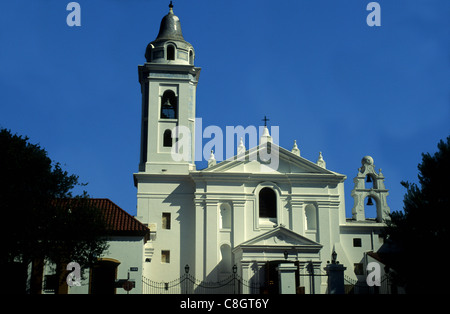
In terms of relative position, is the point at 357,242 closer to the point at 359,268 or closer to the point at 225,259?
the point at 359,268

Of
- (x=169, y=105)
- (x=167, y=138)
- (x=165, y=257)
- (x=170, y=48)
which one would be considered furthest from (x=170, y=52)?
(x=165, y=257)

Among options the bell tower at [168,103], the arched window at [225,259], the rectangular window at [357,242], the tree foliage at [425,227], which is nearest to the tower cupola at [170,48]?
the bell tower at [168,103]

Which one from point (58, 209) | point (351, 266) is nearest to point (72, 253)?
point (58, 209)

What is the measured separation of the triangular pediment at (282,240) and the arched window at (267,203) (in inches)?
132

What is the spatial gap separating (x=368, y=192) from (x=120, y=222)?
18260mm

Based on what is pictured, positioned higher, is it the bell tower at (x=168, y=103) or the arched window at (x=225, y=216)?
the bell tower at (x=168, y=103)

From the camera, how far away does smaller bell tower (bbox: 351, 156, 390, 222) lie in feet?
136

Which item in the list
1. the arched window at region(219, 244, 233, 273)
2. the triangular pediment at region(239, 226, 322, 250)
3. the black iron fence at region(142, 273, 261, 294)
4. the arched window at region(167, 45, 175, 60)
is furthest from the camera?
the arched window at region(167, 45, 175, 60)

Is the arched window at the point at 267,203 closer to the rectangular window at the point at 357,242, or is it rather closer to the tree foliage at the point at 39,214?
the rectangular window at the point at 357,242

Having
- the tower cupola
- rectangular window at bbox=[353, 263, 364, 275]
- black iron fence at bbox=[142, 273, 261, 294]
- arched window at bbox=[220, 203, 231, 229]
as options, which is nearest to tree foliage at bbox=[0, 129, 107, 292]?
black iron fence at bbox=[142, 273, 261, 294]

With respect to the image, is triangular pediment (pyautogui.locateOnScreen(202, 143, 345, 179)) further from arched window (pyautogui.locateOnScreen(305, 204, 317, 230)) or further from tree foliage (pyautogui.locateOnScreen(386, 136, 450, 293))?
tree foliage (pyautogui.locateOnScreen(386, 136, 450, 293))

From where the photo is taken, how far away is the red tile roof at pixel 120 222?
31.7 meters

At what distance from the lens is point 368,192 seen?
41406mm
